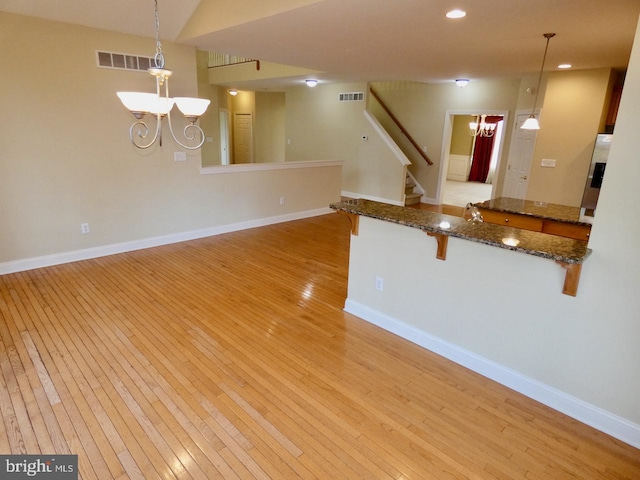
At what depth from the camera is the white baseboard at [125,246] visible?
3.96m

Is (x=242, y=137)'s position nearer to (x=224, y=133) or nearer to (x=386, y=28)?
(x=224, y=133)

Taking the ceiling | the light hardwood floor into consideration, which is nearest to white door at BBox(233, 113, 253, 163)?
the ceiling

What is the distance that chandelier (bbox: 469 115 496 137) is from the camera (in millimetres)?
10914

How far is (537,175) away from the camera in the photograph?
586 cm

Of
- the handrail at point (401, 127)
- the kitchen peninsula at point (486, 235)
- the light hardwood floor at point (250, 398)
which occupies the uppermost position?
the handrail at point (401, 127)

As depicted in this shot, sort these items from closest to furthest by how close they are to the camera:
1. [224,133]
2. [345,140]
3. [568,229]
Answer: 1. [568,229]
2. [345,140]
3. [224,133]

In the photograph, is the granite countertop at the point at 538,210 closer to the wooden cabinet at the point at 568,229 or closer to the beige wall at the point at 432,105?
the wooden cabinet at the point at 568,229

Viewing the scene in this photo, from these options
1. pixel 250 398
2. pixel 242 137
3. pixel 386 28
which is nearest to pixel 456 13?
pixel 386 28

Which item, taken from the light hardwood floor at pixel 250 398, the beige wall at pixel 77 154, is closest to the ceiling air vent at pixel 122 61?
the beige wall at pixel 77 154

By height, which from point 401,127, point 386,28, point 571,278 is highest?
point 386,28

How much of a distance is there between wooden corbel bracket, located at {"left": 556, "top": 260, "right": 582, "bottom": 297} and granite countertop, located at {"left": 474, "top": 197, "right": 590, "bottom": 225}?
1235 mm

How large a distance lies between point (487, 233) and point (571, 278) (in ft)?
1.69

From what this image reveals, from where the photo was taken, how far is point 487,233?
2330 mm

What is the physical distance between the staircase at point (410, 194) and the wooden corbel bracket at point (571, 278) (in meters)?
6.02
